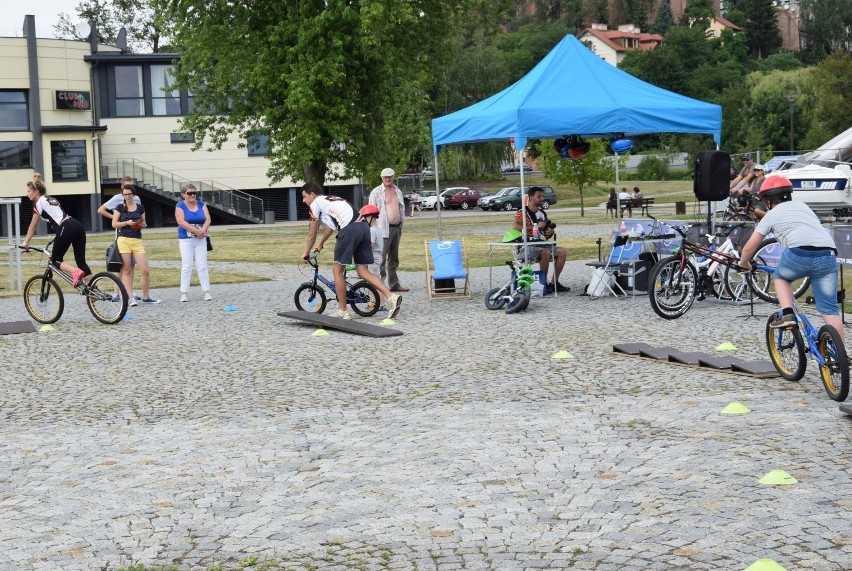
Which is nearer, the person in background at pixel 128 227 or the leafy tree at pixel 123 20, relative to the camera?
the person in background at pixel 128 227

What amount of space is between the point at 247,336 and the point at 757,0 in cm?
15575

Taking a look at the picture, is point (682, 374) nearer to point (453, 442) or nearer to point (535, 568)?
point (453, 442)

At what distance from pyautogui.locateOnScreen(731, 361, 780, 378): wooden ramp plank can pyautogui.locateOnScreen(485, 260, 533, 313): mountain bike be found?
539cm

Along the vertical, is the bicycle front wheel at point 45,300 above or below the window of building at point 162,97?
below

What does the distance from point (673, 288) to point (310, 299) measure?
4.67 metres

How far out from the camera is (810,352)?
8.88m

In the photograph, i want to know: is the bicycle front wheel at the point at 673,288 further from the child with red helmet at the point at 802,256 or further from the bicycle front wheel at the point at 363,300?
the child with red helmet at the point at 802,256

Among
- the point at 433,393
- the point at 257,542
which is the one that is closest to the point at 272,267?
the point at 433,393

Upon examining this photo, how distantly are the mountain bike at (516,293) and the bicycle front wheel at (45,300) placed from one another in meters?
5.53

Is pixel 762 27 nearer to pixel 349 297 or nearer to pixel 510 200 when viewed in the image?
pixel 510 200

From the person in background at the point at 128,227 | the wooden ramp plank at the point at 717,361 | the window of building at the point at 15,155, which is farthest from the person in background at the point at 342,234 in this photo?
the window of building at the point at 15,155

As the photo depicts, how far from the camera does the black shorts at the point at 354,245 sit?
14.4 meters

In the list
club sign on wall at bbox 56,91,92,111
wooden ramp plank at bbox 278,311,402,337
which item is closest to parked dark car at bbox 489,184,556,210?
club sign on wall at bbox 56,91,92,111

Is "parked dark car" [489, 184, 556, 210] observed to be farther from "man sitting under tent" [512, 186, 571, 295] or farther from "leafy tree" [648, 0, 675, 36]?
"leafy tree" [648, 0, 675, 36]
